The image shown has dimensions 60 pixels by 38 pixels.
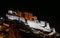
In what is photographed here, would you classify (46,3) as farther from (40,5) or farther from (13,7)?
(13,7)

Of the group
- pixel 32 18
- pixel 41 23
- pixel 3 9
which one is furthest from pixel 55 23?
pixel 3 9

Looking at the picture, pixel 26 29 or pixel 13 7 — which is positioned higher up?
pixel 13 7

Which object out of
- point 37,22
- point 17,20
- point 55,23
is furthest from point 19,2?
Answer: point 55,23

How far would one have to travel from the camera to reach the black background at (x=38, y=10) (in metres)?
1.44

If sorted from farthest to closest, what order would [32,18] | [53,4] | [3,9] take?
[3,9] < [32,18] < [53,4]

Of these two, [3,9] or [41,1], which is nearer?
[41,1]

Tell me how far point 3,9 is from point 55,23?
64 centimetres

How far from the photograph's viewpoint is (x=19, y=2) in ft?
5.26

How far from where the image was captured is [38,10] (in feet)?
4.93

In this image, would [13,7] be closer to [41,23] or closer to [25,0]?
[25,0]

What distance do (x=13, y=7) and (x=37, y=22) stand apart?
0.34 meters

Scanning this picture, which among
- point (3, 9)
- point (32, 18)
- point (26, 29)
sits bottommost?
point (26, 29)

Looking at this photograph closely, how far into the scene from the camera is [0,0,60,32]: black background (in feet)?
4.73

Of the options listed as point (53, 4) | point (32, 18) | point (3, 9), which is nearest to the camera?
point (53, 4)
